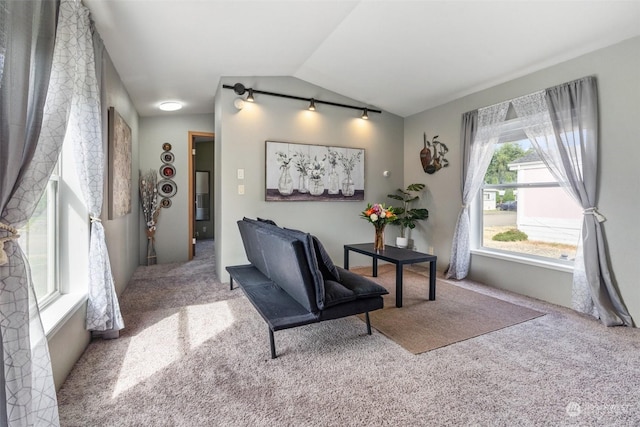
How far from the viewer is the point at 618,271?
2.81m

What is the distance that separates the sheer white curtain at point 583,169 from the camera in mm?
2834

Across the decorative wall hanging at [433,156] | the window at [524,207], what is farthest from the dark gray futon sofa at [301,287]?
the decorative wall hanging at [433,156]

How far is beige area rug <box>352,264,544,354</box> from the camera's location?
2473 mm

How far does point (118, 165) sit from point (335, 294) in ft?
8.31

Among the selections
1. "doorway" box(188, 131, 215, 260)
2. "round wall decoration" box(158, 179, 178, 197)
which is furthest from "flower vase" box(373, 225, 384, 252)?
"doorway" box(188, 131, 215, 260)

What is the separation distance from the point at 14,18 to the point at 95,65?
1.25 meters

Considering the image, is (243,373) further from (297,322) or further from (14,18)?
(14,18)

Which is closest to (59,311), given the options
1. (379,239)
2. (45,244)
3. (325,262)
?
(45,244)

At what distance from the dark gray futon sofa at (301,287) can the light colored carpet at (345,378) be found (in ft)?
0.92

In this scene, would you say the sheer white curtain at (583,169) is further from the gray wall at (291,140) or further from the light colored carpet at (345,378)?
the gray wall at (291,140)

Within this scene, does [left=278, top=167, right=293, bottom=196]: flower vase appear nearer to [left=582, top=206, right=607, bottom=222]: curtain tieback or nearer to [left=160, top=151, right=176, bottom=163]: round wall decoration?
[left=160, top=151, right=176, bottom=163]: round wall decoration

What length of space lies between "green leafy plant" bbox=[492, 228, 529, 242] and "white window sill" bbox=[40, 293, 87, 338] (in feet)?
14.2

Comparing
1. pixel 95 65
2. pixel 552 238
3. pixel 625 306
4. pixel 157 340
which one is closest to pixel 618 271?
pixel 625 306

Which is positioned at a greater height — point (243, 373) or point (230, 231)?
point (230, 231)
